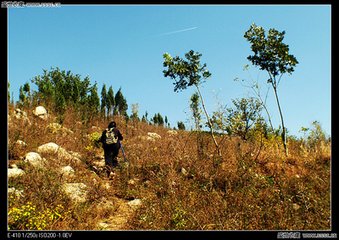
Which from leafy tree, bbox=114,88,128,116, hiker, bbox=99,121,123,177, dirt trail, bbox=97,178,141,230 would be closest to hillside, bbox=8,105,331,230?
dirt trail, bbox=97,178,141,230

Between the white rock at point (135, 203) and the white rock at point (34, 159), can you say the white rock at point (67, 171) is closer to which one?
the white rock at point (34, 159)

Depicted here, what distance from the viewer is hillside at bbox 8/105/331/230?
15.4 feet

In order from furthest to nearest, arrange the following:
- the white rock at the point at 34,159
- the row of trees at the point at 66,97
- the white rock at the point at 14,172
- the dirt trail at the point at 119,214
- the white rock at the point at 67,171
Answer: the row of trees at the point at 66,97
the white rock at the point at 67,171
the white rock at the point at 34,159
the white rock at the point at 14,172
the dirt trail at the point at 119,214

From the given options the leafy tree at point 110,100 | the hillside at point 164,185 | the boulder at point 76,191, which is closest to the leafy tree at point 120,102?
the leafy tree at point 110,100

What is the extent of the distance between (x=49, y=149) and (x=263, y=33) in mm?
8273

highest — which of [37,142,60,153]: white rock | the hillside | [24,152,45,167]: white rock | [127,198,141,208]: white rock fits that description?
[37,142,60,153]: white rock

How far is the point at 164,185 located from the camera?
6250 mm

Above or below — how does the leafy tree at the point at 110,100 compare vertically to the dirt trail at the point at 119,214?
above

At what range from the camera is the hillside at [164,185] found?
184 inches

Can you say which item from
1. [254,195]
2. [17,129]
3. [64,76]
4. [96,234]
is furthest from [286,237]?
[64,76]

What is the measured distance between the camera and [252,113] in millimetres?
9773

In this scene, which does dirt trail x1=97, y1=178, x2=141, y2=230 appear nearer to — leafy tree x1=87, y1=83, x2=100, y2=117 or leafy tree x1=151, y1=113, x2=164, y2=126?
leafy tree x1=87, y1=83, x2=100, y2=117

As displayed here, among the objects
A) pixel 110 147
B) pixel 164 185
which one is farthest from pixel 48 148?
pixel 164 185
